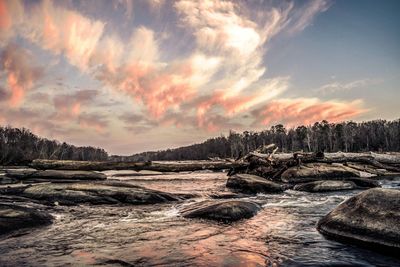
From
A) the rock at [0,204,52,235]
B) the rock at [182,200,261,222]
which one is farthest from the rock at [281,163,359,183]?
the rock at [0,204,52,235]

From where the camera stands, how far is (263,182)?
19.7 metres

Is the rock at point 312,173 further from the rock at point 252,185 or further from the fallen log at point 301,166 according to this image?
the rock at point 252,185

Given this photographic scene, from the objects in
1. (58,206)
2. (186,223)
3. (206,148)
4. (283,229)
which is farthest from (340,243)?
(206,148)

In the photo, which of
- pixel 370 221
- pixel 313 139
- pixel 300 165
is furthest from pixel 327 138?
pixel 370 221

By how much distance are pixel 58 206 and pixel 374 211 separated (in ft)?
40.7

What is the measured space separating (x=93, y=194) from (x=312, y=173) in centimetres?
1640

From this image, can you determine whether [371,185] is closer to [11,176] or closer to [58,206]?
[58,206]

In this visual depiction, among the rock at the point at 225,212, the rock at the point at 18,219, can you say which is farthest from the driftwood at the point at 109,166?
the rock at the point at 18,219

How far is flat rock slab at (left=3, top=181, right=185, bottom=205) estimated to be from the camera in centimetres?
1484

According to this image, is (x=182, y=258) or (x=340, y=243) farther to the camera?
(x=340, y=243)

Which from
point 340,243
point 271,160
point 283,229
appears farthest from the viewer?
point 271,160

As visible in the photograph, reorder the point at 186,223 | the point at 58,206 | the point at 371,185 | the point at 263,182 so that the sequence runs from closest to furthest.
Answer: the point at 186,223, the point at 58,206, the point at 263,182, the point at 371,185

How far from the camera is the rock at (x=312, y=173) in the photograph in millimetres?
23906

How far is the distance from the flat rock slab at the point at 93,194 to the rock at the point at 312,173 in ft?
37.4
